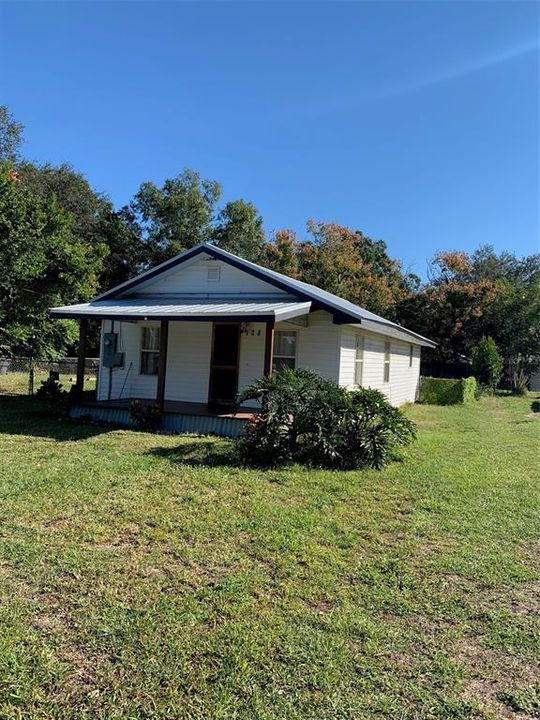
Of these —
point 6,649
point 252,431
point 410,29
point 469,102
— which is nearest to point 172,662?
point 6,649

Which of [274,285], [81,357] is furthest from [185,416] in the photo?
[274,285]

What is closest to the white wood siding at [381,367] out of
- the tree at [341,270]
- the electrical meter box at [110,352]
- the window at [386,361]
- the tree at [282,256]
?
the window at [386,361]

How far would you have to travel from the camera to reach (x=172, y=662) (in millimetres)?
2611

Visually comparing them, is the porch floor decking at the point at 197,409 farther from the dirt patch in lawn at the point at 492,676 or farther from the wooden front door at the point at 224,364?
the dirt patch in lawn at the point at 492,676

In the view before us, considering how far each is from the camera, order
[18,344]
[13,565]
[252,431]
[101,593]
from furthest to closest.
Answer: [18,344] < [252,431] < [13,565] < [101,593]

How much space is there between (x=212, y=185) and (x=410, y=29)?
22661mm

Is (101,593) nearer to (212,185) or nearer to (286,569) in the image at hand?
(286,569)

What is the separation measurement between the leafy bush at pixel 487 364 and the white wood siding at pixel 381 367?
600 cm

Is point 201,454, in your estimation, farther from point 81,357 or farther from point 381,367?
point 381,367

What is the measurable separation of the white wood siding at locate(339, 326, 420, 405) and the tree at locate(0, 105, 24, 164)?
22890 mm

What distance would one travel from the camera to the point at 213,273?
1248cm

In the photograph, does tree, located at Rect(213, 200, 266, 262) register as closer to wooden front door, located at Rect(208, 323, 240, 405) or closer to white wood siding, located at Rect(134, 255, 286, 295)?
white wood siding, located at Rect(134, 255, 286, 295)

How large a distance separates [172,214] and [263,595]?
97.0 feet

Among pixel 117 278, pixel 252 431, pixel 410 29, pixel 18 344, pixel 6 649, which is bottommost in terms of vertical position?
pixel 6 649
